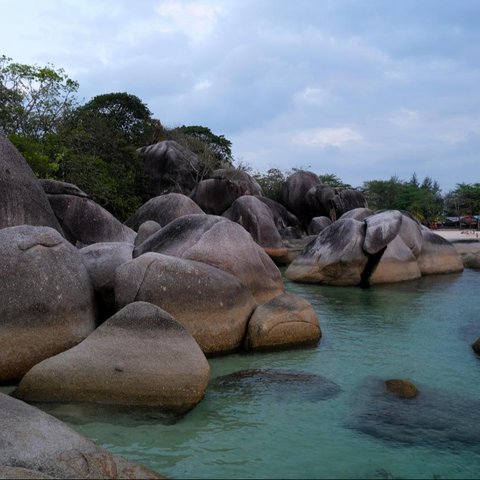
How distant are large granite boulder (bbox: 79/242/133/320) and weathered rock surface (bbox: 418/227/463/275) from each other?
12205 millimetres

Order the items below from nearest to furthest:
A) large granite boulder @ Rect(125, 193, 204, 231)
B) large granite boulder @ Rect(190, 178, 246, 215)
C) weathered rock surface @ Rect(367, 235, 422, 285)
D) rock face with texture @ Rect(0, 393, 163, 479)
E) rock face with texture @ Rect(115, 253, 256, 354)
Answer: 1. rock face with texture @ Rect(0, 393, 163, 479)
2. rock face with texture @ Rect(115, 253, 256, 354)
3. large granite boulder @ Rect(125, 193, 204, 231)
4. weathered rock surface @ Rect(367, 235, 422, 285)
5. large granite boulder @ Rect(190, 178, 246, 215)

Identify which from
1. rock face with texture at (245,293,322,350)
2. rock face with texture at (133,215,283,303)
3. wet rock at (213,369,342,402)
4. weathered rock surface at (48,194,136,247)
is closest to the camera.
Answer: wet rock at (213,369,342,402)

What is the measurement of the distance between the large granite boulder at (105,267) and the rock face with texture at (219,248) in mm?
358

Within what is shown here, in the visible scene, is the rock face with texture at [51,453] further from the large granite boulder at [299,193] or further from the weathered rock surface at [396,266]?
the large granite boulder at [299,193]

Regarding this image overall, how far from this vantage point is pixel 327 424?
5578 millimetres

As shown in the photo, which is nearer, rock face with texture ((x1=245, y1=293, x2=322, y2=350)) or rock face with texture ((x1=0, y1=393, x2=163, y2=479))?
rock face with texture ((x1=0, y1=393, x2=163, y2=479))

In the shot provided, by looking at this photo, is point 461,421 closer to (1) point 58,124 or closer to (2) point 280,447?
(2) point 280,447

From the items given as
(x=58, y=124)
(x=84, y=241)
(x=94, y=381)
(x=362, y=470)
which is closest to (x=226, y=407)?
(x=94, y=381)

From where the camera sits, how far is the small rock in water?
6.46 meters

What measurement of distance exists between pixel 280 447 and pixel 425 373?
3.15 m

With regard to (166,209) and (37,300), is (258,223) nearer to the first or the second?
(166,209)

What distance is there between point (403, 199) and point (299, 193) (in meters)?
24.3

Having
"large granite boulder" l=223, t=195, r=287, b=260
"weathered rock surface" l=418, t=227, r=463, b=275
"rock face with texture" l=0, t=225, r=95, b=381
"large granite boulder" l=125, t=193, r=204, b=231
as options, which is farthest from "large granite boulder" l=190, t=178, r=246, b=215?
"rock face with texture" l=0, t=225, r=95, b=381

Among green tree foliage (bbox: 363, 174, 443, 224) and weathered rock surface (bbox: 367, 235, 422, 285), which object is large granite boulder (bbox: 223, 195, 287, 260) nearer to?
weathered rock surface (bbox: 367, 235, 422, 285)
